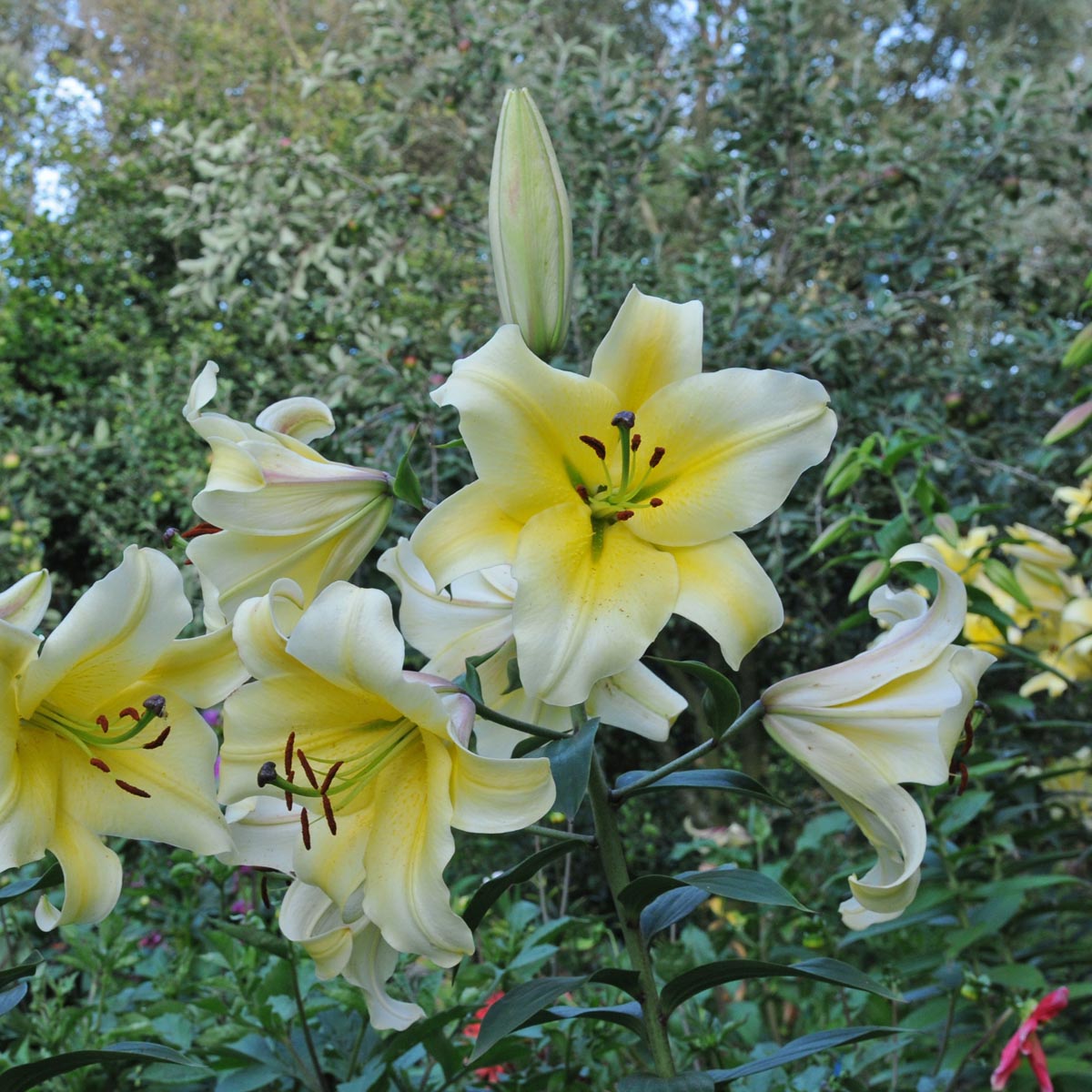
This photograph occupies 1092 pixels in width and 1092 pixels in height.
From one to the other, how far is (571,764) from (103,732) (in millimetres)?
300

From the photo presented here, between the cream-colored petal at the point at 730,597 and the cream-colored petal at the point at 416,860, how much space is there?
17 centimetres

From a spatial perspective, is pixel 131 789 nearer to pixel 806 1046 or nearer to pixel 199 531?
pixel 199 531

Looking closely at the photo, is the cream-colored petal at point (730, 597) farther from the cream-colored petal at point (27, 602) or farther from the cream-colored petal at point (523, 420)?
the cream-colored petal at point (27, 602)

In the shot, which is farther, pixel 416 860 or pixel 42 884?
pixel 42 884

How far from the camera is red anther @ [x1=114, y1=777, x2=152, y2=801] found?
0.69 meters

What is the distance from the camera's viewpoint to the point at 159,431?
12.6 feet

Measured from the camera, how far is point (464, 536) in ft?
2.19

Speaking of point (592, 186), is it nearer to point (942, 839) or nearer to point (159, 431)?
point (159, 431)

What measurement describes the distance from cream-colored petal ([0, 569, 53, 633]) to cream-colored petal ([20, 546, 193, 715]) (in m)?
0.05

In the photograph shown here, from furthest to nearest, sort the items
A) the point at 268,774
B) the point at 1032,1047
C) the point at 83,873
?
1. the point at 1032,1047
2. the point at 83,873
3. the point at 268,774

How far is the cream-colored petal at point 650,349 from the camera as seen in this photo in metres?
0.69

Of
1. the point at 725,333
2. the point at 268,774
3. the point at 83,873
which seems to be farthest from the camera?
the point at 725,333

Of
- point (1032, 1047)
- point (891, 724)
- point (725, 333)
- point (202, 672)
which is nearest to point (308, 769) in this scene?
point (202, 672)

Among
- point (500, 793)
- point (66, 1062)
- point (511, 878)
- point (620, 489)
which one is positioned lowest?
point (66, 1062)
